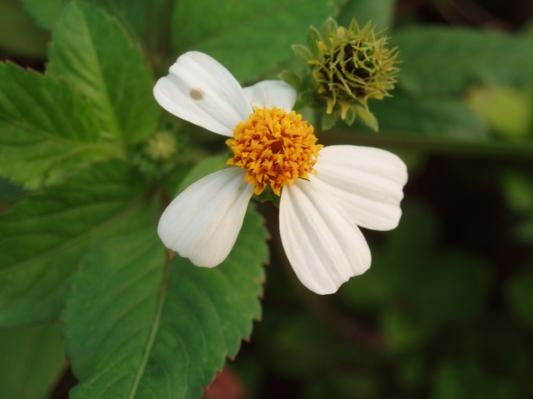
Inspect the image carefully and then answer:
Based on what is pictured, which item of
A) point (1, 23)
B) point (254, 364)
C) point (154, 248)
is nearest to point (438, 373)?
point (254, 364)

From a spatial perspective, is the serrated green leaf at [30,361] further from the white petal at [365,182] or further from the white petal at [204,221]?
the white petal at [365,182]

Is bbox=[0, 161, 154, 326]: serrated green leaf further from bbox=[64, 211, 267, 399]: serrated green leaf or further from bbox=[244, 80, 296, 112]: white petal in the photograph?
bbox=[244, 80, 296, 112]: white petal

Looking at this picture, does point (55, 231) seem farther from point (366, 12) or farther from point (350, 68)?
point (366, 12)

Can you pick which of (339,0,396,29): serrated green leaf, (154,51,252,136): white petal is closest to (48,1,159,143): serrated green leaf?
(154,51,252,136): white petal

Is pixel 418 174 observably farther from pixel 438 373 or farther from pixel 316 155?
pixel 316 155

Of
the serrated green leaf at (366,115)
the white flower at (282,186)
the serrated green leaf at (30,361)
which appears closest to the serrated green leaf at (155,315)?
the white flower at (282,186)

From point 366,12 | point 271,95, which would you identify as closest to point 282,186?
point 271,95
